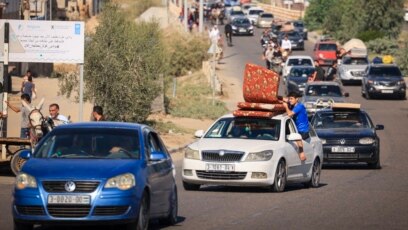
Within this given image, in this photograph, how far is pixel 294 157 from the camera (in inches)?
901

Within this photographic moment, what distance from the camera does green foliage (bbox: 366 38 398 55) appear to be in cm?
8144

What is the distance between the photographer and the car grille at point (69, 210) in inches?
561

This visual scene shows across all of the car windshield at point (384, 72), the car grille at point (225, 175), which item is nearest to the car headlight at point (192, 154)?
the car grille at point (225, 175)

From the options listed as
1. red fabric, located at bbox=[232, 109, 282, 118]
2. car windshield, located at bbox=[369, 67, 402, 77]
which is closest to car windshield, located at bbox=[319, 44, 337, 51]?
car windshield, located at bbox=[369, 67, 402, 77]

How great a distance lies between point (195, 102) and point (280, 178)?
26961 millimetres

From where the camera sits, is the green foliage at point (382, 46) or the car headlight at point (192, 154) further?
the green foliage at point (382, 46)

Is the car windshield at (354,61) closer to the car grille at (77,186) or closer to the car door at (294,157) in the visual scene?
the car door at (294,157)

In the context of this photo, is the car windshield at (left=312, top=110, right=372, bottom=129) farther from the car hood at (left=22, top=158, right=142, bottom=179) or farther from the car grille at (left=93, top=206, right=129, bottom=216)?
the car grille at (left=93, top=206, right=129, bottom=216)

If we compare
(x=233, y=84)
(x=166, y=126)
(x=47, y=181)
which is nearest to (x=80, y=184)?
(x=47, y=181)

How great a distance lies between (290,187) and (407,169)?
5.95 metres

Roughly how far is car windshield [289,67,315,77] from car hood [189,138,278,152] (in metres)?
35.1

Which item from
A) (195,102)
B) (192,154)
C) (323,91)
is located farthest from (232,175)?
(195,102)

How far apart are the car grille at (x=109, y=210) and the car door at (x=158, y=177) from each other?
949mm

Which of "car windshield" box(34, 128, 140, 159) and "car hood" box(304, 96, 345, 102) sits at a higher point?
"car windshield" box(34, 128, 140, 159)
